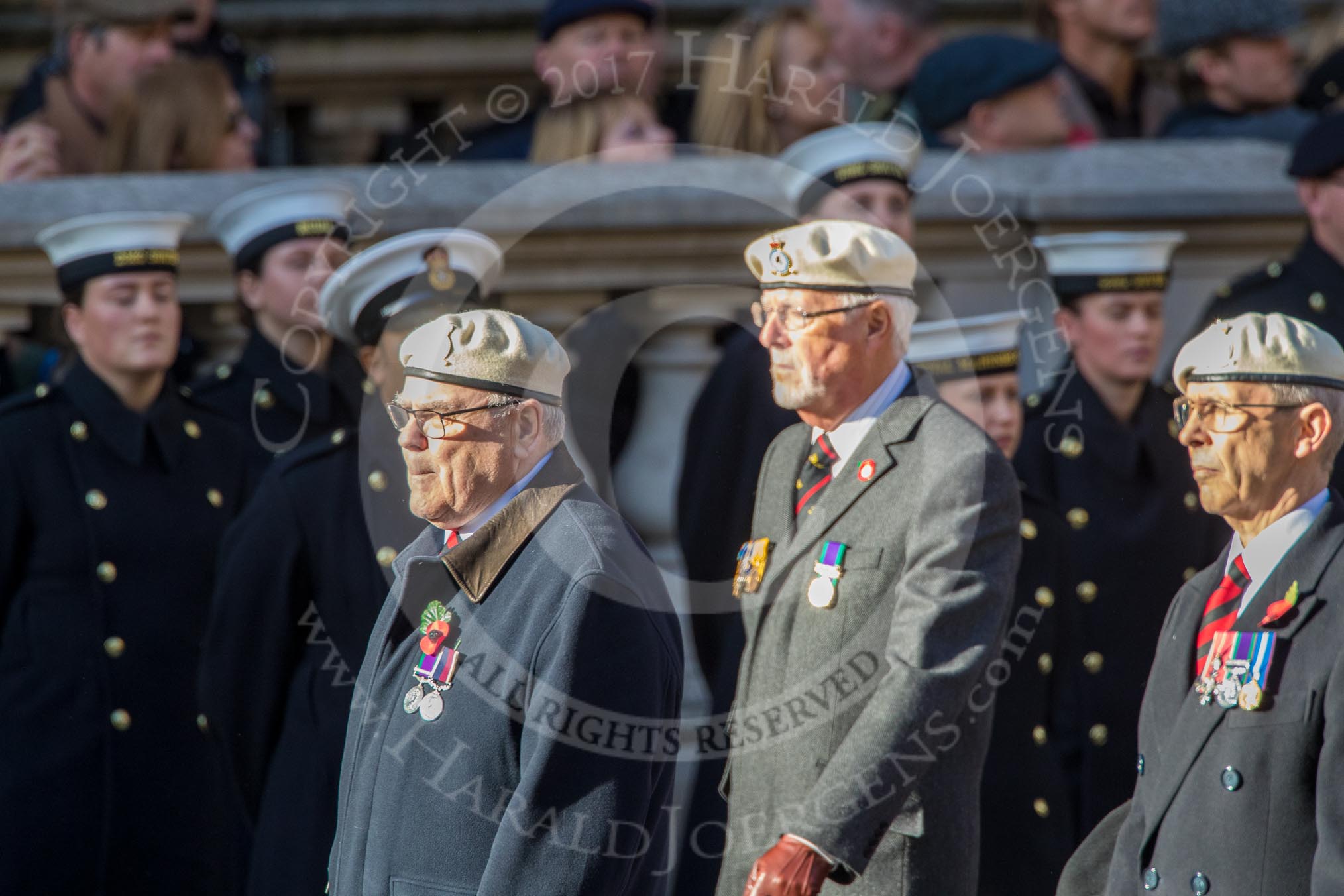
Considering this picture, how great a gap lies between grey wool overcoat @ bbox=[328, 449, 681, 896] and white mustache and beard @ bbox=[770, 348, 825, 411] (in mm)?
569

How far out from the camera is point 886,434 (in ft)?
13.8

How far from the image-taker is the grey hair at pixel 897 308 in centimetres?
419

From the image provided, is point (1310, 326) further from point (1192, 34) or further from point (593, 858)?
point (1192, 34)

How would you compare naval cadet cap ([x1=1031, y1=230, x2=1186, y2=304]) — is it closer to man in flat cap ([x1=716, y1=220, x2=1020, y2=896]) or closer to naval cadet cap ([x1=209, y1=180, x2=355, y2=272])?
man in flat cap ([x1=716, y1=220, x2=1020, y2=896])

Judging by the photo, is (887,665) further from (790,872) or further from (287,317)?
(287,317)

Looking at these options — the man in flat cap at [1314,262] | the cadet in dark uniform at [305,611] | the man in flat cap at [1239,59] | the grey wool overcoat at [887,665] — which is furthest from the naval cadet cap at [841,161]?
the man in flat cap at [1239,59]

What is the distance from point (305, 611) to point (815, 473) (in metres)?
1.32

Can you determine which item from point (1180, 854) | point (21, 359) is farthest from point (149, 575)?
point (1180, 854)

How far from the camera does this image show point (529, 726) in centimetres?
353

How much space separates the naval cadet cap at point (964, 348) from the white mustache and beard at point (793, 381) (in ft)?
4.07

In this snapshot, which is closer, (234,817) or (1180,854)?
(1180,854)

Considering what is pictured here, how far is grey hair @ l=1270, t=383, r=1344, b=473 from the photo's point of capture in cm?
380

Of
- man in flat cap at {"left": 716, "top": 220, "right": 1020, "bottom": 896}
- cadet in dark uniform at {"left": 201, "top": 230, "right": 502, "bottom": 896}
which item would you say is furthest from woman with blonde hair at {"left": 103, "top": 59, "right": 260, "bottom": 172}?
man in flat cap at {"left": 716, "top": 220, "right": 1020, "bottom": 896}

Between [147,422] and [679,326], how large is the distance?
141 cm
